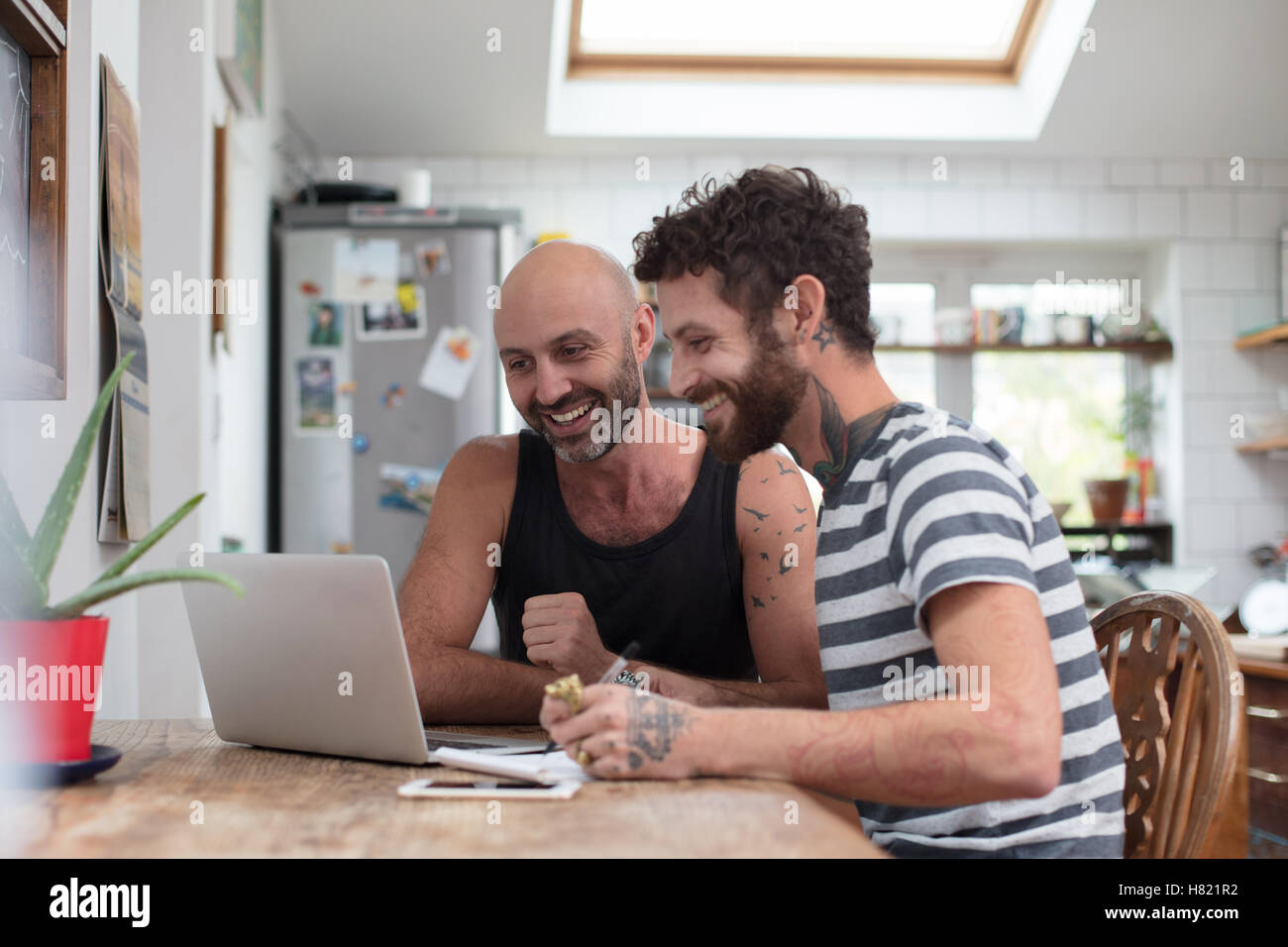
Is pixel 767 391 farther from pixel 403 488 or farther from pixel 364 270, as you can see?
pixel 364 270

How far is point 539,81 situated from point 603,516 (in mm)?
2554

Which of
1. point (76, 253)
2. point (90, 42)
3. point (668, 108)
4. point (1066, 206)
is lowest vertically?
point (76, 253)

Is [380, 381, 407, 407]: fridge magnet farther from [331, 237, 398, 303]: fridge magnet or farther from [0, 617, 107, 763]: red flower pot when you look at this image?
[0, 617, 107, 763]: red flower pot

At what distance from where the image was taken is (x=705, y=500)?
68.3 inches

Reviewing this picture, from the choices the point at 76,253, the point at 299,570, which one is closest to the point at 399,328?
the point at 76,253

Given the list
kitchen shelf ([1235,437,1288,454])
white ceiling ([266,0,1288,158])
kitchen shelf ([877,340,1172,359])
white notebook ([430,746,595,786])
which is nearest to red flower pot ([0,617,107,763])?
white notebook ([430,746,595,786])

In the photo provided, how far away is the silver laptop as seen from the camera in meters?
1.07

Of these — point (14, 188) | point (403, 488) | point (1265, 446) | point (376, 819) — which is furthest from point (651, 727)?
point (1265, 446)

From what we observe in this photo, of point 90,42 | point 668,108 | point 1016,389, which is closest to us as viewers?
point 90,42

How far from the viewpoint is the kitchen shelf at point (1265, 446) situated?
4.14 m

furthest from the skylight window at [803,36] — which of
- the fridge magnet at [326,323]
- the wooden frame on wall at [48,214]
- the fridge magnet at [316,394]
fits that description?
the wooden frame on wall at [48,214]

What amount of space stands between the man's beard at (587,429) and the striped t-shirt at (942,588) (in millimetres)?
575
